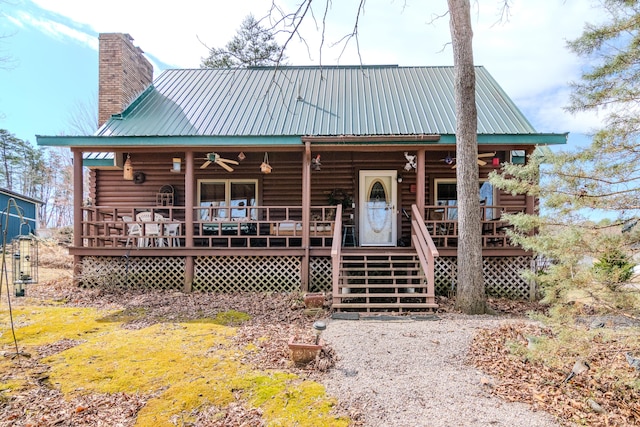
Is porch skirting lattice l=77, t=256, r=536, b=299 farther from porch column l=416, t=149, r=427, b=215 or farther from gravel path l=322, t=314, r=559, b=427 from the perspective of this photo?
gravel path l=322, t=314, r=559, b=427

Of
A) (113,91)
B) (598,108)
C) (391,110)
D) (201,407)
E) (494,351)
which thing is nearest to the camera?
(201,407)

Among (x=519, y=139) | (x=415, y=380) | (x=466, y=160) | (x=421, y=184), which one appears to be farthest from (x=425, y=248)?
(x=415, y=380)

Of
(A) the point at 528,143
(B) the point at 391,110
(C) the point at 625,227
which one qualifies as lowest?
(C) the point at 625,227

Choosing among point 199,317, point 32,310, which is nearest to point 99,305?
point 32,310

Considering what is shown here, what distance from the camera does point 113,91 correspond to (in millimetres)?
11016

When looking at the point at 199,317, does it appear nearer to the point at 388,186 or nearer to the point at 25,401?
the point at 25,401

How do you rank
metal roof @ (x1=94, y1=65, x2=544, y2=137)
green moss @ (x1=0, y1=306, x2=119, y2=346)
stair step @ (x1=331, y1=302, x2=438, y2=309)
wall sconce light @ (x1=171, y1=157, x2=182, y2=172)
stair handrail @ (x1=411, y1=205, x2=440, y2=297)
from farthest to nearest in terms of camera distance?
wall sconce light @ (x1=171, y1=157, x2=182, y2=172)
metal roof @ (x1=94, y1=65, x2=544, y2=137)
stair handrail @ (x1=411, y1=205, x2=440, y2=297)
stair step @ (x1=331, y1=302, x2=438, y2=309)
green moss @ (x1=0, y1=306, x2=119, y2=346)

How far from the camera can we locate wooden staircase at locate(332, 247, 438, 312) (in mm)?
6551

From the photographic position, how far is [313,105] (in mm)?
10320

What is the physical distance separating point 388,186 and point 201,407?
7778mm

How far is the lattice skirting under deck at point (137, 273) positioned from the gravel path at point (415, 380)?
15.2 ft

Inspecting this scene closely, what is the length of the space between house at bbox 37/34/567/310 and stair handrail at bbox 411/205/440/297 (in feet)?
0.09

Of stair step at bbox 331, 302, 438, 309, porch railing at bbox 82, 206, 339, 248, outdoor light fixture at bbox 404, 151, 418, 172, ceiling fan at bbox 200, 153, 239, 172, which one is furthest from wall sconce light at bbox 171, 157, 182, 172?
outdoor light fixture at bbox 404, 151, 418, 172

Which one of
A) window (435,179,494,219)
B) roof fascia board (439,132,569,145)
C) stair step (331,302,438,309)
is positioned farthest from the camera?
window (435,179,494,219)
